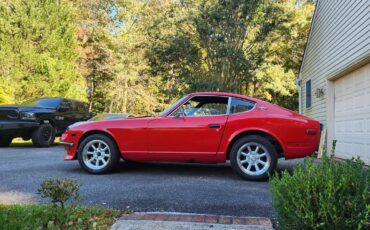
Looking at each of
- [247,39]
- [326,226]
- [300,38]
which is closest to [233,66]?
[247,39]

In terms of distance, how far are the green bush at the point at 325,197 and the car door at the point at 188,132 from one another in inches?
118

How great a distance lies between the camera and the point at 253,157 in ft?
18.6

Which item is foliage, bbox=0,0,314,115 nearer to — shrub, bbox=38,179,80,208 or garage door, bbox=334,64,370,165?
garage door, bbox=334,64,370,165

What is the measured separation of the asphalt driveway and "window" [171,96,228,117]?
1037 mm

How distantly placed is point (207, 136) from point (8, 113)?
7.40 meters

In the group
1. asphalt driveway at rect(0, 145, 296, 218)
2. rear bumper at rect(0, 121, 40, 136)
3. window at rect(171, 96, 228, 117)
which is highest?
window at rect(171, 96, 228, 117)

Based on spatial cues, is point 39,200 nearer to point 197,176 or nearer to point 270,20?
point 197,176

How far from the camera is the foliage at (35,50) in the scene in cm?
1831

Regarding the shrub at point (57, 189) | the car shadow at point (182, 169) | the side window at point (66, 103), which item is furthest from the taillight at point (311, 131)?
the side window at point (66, 103)

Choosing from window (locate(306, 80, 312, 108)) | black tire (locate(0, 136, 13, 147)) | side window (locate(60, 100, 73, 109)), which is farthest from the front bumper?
window (locate(306, 80, 312, 108))

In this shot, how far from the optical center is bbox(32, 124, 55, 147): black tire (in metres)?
10.9

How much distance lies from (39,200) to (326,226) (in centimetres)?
322

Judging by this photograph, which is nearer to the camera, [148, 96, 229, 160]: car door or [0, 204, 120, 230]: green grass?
[0, 204, 120, 230]: green grass

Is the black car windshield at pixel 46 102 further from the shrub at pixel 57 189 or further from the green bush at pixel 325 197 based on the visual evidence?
the green bush at pixel 325 197
